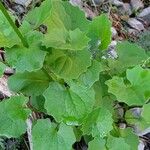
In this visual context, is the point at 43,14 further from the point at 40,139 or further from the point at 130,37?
the point at 130,37

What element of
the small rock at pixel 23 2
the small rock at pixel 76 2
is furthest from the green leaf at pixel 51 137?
the small rock at pixel 76 2

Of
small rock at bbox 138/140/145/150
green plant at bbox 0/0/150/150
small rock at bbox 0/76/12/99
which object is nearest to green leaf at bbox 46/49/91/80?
green plant at bbox 0/0/150/150

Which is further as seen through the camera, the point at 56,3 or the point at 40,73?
the point at 40,73

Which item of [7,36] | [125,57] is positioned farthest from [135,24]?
[7,36]

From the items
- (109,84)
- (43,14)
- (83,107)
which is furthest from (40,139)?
(43,14)

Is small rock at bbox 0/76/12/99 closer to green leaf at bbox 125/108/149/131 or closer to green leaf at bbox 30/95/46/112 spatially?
green leaf at bbox 30/95/46/112

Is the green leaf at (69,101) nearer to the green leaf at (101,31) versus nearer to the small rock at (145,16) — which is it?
the green leaf at (101,31)
